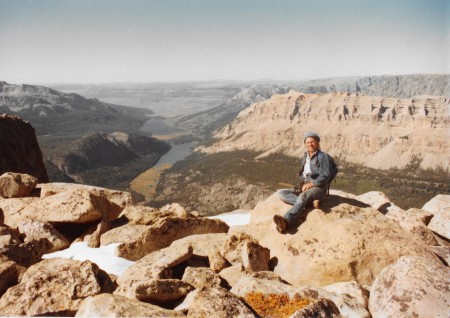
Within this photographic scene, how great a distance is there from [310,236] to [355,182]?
169 m

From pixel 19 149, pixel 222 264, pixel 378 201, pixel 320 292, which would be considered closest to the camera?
pixel 320 292

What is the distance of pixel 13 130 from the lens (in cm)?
2733

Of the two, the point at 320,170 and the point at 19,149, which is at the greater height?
the point at 320,170

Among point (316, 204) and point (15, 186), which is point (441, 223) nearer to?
point (316, 204)

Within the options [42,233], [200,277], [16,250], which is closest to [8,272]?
[16,250]

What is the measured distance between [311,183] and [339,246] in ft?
6.27

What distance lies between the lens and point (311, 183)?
30.8ft

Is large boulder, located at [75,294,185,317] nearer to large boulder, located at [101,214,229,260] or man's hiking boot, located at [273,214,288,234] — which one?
large boulder, located at [101,214,229,260]

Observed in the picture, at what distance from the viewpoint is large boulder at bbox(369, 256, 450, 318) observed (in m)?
5.64

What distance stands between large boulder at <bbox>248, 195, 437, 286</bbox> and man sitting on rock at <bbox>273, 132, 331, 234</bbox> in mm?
413

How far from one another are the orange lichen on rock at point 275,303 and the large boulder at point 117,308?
1.36 metres

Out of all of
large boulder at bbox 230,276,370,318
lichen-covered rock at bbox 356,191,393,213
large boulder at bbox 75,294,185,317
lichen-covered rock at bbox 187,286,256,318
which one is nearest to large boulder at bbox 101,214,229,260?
large boulder at bbox 75,294,185,317

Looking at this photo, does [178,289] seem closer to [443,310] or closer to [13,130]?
[443,310]

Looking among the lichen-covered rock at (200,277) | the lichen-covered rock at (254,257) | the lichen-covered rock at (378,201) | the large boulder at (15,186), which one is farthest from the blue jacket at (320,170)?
the large boulder at (15,186)
